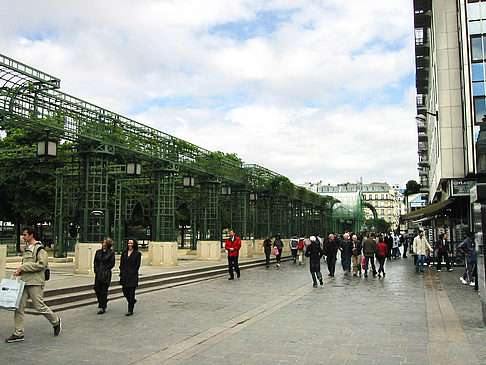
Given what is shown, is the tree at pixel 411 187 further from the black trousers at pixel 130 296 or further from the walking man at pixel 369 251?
the black trousers at pixel 130 296

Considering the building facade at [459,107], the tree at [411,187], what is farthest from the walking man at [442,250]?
the tree at [411,187]

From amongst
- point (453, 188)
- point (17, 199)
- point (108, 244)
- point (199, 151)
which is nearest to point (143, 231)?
point (17, 199)

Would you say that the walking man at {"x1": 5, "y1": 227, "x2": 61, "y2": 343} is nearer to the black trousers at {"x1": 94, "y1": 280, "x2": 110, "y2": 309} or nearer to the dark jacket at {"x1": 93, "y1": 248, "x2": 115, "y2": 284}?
the dark jacket at {"x1": 93, "y1": 248, "x2": 115, "y2": 284}

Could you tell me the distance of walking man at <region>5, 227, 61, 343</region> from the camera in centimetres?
729

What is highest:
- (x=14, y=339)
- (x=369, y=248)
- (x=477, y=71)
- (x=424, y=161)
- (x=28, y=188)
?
(x=424, y=161)

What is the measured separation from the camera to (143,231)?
53.5 metres

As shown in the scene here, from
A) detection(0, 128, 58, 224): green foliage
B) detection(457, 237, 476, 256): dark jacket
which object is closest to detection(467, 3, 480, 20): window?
detection(457, 237, 476, 256): dark jacket

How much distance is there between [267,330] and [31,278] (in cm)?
398

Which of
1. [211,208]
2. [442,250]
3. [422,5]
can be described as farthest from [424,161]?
[211,208]

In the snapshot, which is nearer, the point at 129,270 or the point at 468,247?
the point at 129,270

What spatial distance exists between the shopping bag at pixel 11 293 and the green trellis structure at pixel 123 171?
20.8 feet

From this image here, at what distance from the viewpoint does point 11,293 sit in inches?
276

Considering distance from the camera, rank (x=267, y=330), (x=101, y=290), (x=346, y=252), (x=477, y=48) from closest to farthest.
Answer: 1. (x=267, y=330)
2. (x=101, y=290)
3. (x=346, y=252)
4. (x=477, y=48)

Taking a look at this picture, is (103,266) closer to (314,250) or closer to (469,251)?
(314,250)
